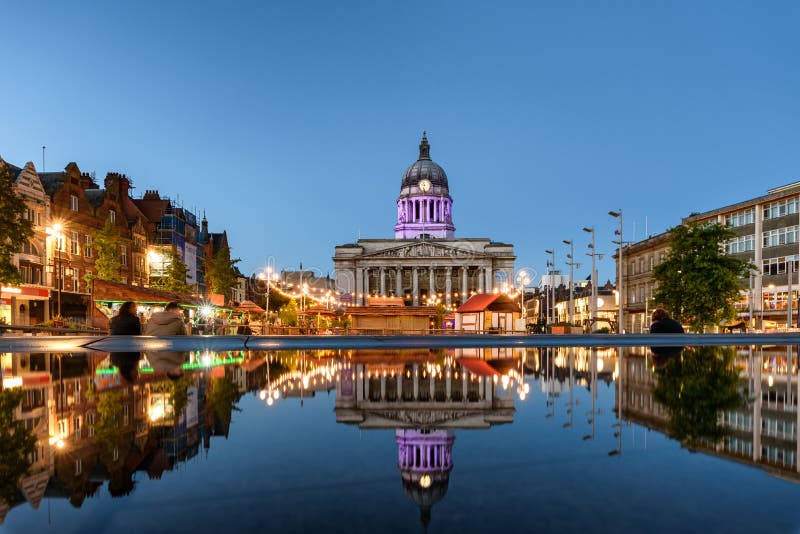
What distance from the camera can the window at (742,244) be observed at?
60281 millimetres

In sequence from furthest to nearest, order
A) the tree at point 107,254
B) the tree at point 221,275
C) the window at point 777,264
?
the tree at point 221,275 < the window at point 777,264 < the tree at point 107,254

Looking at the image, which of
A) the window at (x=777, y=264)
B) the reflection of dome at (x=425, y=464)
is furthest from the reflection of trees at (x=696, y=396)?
the window at (x=777, y=264)

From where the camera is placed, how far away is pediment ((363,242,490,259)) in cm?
11744

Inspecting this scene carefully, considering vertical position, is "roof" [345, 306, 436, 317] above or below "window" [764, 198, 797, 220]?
below

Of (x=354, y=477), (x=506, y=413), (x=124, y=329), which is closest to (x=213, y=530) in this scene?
(x=354, y=477)

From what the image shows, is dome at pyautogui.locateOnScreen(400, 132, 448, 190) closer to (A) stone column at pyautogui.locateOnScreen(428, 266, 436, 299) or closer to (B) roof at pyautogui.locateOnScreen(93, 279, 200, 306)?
(A) stone column at pyautogui.locateOnScreen(428, 266, 436, 299)

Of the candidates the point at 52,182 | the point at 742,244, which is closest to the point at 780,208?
the point at 742,244

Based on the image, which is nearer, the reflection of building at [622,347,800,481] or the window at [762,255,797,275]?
the reflection of building at [622,347,800,481]

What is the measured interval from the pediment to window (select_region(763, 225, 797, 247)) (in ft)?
205

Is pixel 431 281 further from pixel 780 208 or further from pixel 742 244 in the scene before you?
pixel 780 208

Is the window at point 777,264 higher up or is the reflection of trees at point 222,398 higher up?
the window at point 777,264

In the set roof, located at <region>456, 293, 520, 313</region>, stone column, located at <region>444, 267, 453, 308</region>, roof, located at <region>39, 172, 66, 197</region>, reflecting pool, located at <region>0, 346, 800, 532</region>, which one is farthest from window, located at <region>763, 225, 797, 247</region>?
roof, located at <region>39, 172, 66, 197</region>

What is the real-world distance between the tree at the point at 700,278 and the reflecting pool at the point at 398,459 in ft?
112

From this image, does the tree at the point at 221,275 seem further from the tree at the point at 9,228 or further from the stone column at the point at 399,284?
the stone column at the point at 399,284
